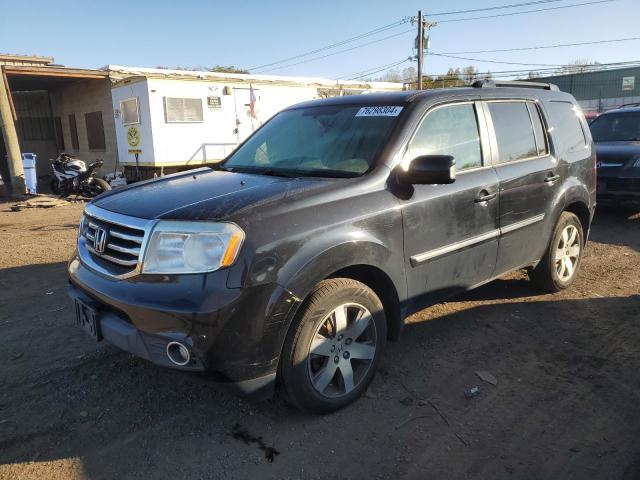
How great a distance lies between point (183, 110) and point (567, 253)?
39.4 ft

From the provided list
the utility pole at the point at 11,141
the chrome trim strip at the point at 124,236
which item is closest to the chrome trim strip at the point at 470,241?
the chrome trim strip at the point at 124,236

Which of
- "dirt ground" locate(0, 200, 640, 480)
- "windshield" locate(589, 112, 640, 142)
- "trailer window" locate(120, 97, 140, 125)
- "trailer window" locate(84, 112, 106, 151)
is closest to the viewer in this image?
"dirt ground" locate(0, 200, 640, 480)

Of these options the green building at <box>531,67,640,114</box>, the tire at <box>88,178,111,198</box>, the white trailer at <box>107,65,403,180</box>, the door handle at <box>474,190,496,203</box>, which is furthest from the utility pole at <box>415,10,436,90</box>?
the door handle at <box>474,190,496,203</box>

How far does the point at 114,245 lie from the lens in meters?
2.76

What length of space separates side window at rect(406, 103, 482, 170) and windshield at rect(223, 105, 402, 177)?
0.22 meters

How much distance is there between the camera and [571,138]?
4.67 meters

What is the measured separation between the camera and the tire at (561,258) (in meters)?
4.56

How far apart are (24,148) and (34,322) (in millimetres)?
18022

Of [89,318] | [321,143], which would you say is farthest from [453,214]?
[89,318]

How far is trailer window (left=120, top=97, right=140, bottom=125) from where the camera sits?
14085 millimetres

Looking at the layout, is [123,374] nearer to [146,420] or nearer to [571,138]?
[146,420]

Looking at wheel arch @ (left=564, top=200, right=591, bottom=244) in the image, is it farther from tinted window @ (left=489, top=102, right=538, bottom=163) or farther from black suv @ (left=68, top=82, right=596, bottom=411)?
tinted window @ (left=489, top=102, right=538, bottom=163)

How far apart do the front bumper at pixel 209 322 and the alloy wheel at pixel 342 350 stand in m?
0.33

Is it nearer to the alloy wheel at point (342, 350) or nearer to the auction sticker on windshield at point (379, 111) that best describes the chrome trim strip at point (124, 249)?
the alloy wheel at point (342, 350)
